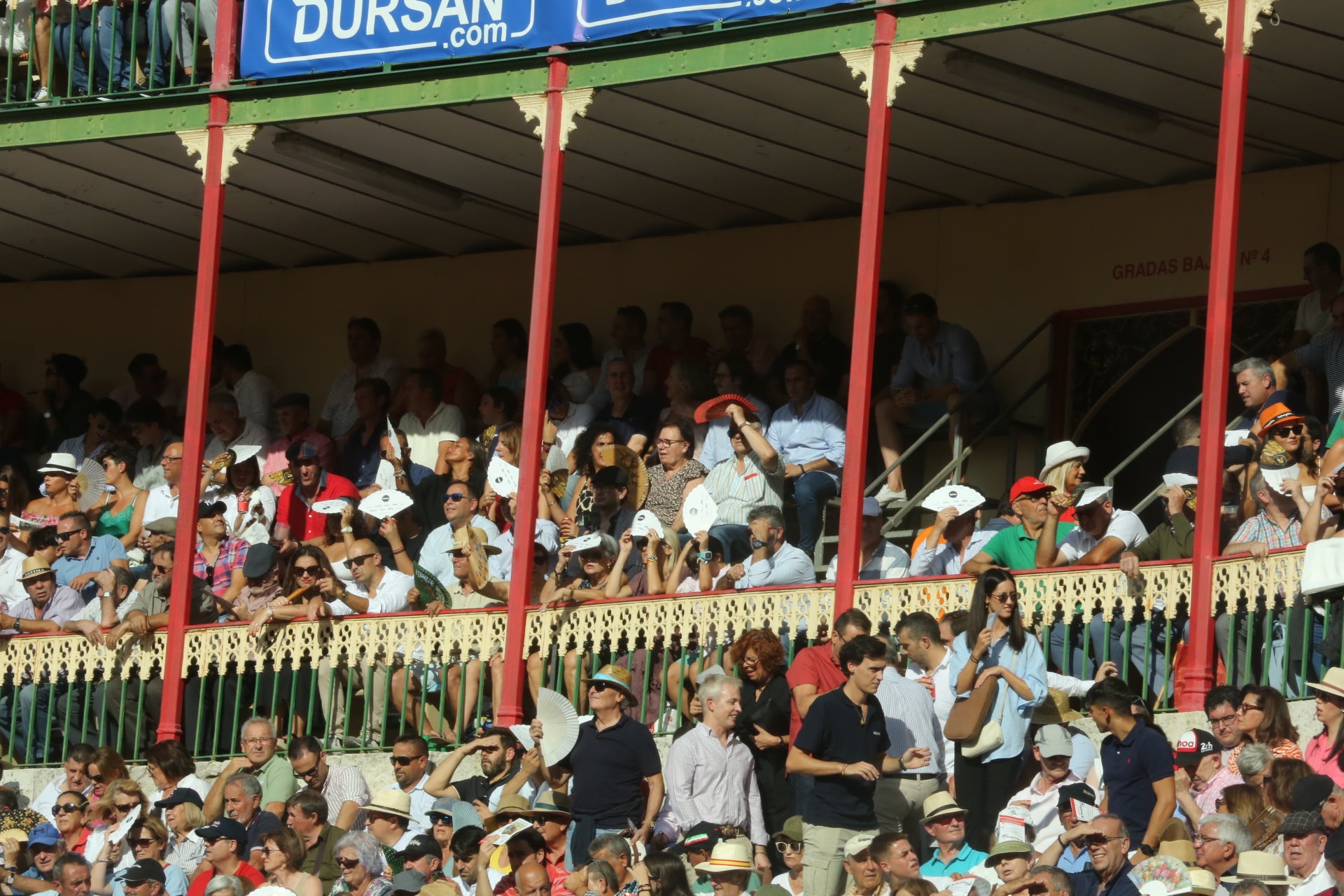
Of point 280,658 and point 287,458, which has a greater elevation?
point 287,458

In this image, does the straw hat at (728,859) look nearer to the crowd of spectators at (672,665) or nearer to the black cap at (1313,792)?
the crowd of spectators at (672,665)

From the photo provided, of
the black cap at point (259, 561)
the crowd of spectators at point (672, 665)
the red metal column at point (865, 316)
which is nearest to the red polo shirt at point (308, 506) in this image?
the crowd of spectators at point (672, 665)

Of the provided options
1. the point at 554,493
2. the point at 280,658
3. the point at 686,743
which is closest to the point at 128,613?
the point at 280,658

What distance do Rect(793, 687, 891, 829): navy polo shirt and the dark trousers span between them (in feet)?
1.74

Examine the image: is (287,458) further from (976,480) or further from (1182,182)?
(1182,182)

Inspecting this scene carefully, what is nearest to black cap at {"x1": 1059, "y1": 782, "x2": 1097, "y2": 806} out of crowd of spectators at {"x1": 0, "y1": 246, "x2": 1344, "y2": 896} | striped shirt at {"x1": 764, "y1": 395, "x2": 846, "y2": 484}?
crowd of spectators at {"x1": 0, "y1": 246, "x2": 1344, "y2": 896}

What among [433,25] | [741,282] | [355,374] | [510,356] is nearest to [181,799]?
[433,25]

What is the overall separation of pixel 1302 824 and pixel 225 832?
18.5 feet

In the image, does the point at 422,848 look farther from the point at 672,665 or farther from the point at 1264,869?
the point at 1264,869

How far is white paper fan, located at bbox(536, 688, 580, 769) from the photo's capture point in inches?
534

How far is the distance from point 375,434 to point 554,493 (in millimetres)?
2506

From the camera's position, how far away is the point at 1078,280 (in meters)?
18.3

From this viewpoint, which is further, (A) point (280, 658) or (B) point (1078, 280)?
(B) point (1078, 280)

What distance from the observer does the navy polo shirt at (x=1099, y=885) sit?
1073cm
